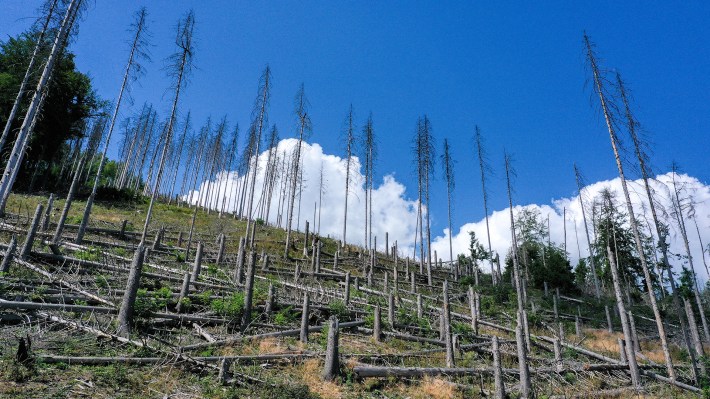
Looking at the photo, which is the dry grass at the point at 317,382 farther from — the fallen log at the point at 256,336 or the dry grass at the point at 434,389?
the dry grass at the point at 434,389

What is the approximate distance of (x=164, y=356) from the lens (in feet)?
23.5

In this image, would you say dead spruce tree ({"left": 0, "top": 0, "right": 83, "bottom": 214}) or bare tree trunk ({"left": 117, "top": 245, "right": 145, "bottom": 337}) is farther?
dead spruce tree ({"left": 0, "top": 0, "right": 83, "bottom": 214})

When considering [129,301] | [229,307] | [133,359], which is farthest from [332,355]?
[129,301]

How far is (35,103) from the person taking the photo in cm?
1128

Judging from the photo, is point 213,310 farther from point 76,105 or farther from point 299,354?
point 76,105

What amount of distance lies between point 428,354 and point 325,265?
14.7 metres

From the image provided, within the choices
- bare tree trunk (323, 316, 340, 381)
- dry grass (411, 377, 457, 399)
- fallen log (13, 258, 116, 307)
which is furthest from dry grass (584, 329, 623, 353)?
fallen log (13, 258, 116, 307)

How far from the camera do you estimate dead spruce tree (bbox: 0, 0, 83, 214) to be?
34.9 ft

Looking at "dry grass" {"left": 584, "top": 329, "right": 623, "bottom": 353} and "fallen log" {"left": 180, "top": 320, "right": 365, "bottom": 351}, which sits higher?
"fallen log" {"left": 180, "top": 320, "right": 365, "bottom": 351}

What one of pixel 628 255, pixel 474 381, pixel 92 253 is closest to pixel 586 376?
pixel 474 381

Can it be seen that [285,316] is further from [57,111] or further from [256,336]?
[57,111]

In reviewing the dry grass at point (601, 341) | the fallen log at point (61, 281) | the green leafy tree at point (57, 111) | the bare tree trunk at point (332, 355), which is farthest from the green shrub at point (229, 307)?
the green leafy tree at point (57, 111)

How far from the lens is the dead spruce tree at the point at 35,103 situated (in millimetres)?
10641

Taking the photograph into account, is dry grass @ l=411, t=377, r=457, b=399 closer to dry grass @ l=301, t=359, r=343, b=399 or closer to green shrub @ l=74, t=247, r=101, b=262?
dry grass @ l=301, t=359, r=343, b=399
